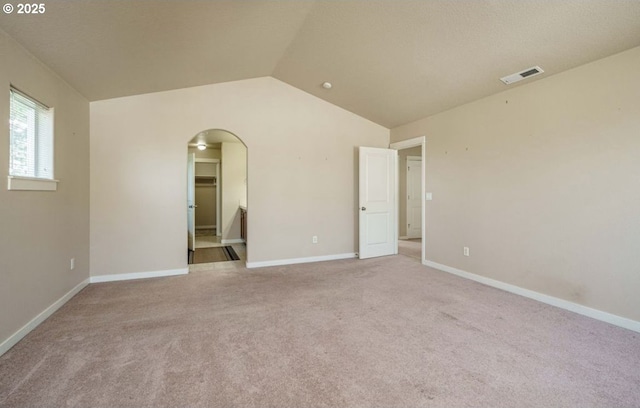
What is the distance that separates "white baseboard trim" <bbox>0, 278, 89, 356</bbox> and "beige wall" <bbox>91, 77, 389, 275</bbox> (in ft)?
2.00

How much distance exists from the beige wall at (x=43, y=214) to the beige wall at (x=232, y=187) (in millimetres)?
3120

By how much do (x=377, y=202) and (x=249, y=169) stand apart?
2356mm

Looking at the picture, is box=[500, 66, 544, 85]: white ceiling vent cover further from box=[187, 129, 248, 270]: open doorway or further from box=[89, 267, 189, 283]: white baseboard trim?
box=[89, 267, 189, 283]: white baseboard trim

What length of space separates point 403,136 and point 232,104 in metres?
3.04

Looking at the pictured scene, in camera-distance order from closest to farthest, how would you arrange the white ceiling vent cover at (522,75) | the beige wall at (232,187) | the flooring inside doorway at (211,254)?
the white ceiling vent cover at (522,75) < the flooring inside doorway at (211,254) < the beige wall at (232,187)

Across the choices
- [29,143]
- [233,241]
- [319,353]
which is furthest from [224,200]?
[319,353]

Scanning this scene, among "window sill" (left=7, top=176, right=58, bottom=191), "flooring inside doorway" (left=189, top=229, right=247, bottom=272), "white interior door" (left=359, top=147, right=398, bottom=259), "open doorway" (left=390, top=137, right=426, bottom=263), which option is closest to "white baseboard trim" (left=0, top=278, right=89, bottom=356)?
"window sill" (left=7, top=176, right=58, bottom=191)

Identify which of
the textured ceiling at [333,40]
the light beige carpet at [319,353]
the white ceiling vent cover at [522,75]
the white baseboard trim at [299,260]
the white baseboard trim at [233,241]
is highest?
the textured ceiling at [333,40]

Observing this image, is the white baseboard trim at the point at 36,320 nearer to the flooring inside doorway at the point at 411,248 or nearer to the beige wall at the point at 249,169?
the beige wall at the point at 249,169

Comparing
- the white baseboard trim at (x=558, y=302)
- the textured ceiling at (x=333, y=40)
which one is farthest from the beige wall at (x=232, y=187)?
the white baseboard trim at (x=558, y=302)

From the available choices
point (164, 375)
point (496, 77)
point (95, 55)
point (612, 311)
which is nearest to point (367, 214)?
point (496, 77)

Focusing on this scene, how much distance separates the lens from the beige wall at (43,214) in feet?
7.04

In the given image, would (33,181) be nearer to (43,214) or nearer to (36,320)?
(43,214)

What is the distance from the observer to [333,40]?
3.30m
